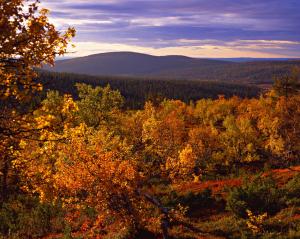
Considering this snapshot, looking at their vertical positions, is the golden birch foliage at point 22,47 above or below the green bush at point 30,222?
above

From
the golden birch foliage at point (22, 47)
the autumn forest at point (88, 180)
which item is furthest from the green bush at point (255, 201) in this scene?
the golden birch foliage at point (22, 47)

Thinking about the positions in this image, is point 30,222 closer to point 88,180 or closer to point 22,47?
point 88,180

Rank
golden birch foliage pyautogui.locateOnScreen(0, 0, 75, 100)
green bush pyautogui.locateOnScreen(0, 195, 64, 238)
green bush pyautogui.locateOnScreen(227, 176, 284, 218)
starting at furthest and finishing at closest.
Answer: green bush pyautogui.locateOnScreen(0, 195, 64, 238)
green bush pyautogui.locateOnScreen(227, 176, 284, 218)
golden birch foliage pyautogui.locateOnScreen(0, 0, 75, 100)

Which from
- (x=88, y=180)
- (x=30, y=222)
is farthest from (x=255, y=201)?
(x=30, y=222)

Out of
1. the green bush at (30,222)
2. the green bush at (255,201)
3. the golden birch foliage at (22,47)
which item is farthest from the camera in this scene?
the green bush at (30,222)

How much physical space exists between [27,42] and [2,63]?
860 millimetres

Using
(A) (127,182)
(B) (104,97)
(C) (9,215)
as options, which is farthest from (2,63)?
(B) (104,97)

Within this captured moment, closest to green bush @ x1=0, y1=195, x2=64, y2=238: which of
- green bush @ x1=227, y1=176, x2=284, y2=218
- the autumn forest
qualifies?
the autumn forest

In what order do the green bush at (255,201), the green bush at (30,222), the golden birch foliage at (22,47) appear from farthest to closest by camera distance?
1. the green bush at (30,222)
2. the green bush at (255,201)
3. the golden birch foliage at (22,47)

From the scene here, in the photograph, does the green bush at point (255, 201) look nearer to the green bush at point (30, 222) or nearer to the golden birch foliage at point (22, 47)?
the green bush at point (30, 222)

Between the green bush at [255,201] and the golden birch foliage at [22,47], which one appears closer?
the golden birch foliage at [22,47]

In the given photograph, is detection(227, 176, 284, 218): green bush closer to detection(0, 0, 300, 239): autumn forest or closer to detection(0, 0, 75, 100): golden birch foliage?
detection(0, 0, 300, 239): autumn forest

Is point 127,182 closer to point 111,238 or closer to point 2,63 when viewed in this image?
point 111,238

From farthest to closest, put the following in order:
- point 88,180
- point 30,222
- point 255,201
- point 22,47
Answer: point 30,222
point 255,201
point 88,180
point 22,47
